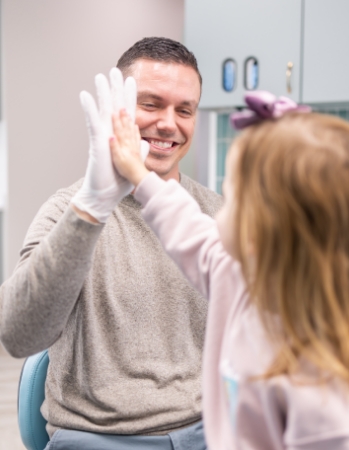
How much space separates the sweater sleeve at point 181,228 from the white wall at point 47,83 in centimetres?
280

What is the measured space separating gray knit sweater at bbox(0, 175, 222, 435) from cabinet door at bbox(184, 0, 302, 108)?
151 cm

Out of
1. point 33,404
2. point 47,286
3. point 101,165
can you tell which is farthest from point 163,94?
point 33,404

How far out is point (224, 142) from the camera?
3051mm

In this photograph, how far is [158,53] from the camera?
1.34m

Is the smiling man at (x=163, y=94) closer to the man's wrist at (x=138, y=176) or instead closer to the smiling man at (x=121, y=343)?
the smiling man at (x=121, y=343)

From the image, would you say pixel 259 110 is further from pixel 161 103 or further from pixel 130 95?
pixel 161 103

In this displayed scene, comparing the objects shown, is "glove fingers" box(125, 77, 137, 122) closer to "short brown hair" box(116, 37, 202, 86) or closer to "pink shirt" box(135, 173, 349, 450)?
"pink shirt" box(135, 173, 349, 450)

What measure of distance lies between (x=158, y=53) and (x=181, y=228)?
62 centimetres

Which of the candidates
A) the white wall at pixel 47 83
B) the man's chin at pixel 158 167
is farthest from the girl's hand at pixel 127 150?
the white wall at pixel 47 83

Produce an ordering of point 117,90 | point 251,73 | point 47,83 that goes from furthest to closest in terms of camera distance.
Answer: point 47,83
point 251,73
point 117,90

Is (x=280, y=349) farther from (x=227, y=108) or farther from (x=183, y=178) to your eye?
(x=227, y=108)

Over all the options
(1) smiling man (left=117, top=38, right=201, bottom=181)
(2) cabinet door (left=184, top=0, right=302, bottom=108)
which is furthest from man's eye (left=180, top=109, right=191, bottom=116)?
(2) cabinet door (left=184, top=0, right=302, bottom=108)

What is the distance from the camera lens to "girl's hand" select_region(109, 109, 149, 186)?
0.91 metres

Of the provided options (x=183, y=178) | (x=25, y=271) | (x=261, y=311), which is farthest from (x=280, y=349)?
(x=183, y=178)
